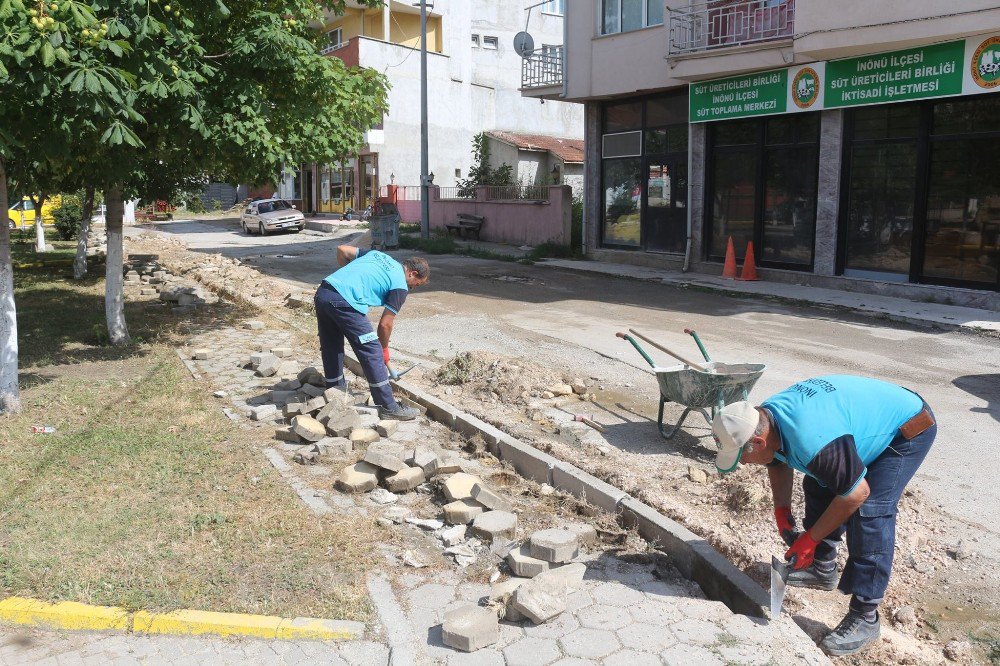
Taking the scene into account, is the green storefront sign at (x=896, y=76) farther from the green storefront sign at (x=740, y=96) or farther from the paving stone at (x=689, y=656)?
the paving stone at (x=689, y=656)

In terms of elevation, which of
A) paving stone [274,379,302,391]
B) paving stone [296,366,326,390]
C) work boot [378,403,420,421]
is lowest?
work boot [378,403,420,421]

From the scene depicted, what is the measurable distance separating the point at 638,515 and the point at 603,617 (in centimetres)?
107

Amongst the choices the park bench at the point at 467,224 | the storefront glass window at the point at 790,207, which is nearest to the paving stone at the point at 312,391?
the storefront glass window at the point at 790,207

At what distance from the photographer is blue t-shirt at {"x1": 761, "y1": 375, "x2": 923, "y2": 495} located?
11.6ft

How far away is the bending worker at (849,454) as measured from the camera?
11.7 feet

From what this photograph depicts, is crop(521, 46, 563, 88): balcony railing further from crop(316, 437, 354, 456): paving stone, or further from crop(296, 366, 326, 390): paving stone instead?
crop(316, 437, 354, 456): paving stone

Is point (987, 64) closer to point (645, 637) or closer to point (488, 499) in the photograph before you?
point (488, 499)

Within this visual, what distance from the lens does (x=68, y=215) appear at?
89.0 ft

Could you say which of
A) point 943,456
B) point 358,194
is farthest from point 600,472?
point 358,194

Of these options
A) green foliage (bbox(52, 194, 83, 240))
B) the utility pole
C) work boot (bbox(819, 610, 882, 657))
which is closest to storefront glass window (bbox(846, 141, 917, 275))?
work boot (bbox(819, 610, 882, 657))

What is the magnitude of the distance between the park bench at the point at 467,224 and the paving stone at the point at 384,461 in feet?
69.1

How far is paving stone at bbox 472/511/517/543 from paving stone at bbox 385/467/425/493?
0.73 meters

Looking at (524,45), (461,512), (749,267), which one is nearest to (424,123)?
A: (524,45)

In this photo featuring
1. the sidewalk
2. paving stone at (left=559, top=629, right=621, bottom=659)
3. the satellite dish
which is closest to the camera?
paving stone at (left=559, top=629, right=621, bottom=659)
